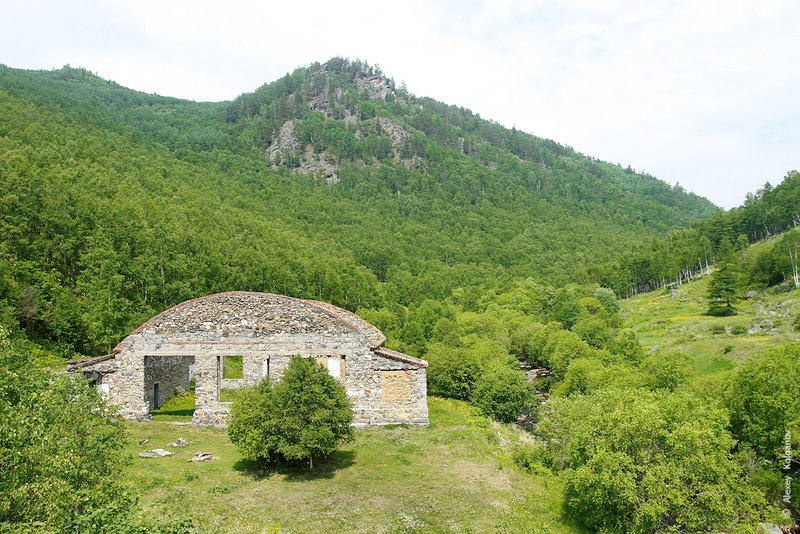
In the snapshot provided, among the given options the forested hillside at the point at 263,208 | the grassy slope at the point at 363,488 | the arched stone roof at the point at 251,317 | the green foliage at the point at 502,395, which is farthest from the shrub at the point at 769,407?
the forested hillside at the point at 263,208

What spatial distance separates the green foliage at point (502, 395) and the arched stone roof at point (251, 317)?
11618mm

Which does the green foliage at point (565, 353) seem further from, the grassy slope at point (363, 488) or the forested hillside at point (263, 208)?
the forested hillside at point (263, 208)

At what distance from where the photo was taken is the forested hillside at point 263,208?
4031cm

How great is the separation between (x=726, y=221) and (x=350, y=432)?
12406 centimetres

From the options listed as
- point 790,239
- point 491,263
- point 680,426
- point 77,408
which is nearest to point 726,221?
point 790,239

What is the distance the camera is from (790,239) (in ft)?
258

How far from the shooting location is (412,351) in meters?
44.0

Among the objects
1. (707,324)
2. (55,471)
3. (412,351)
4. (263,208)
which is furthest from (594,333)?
(263,208)

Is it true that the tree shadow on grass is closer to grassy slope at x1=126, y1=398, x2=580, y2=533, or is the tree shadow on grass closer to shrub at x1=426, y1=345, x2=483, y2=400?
grassy slope at x1=126, y1=398, x2=580, y2=533

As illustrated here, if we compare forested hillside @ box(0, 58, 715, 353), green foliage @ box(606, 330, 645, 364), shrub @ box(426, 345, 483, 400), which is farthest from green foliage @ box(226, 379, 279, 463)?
green foliage @ box(606, 330, 645, 364)

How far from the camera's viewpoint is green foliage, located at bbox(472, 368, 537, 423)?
3095 cm

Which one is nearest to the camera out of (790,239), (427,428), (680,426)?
(680,426)

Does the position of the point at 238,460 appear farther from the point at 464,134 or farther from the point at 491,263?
the point at 464,134

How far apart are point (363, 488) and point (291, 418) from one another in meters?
3.41
